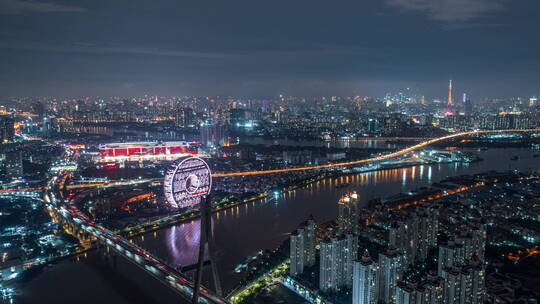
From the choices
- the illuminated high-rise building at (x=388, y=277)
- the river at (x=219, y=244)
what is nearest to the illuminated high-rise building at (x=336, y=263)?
the illuminated high-rise building at (x=388, y=277)

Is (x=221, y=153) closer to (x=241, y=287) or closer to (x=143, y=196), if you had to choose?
(x=143, y=196)

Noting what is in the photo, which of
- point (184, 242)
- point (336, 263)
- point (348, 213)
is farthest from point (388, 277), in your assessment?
point (184, 242)

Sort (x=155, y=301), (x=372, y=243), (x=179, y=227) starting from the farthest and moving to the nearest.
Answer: (x=179, y=227) → (x=372, y=243) → (x=155, y=301)

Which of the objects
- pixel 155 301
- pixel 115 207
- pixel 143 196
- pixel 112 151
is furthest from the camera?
pixel 112 151

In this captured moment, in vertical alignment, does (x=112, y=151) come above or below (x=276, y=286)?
above

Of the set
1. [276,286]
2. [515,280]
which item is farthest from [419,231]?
[276,286]

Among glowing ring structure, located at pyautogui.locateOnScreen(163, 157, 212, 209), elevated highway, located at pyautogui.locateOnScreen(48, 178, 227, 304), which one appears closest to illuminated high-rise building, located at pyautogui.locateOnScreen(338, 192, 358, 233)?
glowing ring structure, located at pyautogui.locateOnScreen(163, 157, 212, 209)

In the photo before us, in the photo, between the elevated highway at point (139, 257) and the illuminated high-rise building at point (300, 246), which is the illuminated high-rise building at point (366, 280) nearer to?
the illuminated high-rise building at point (300, 246)
